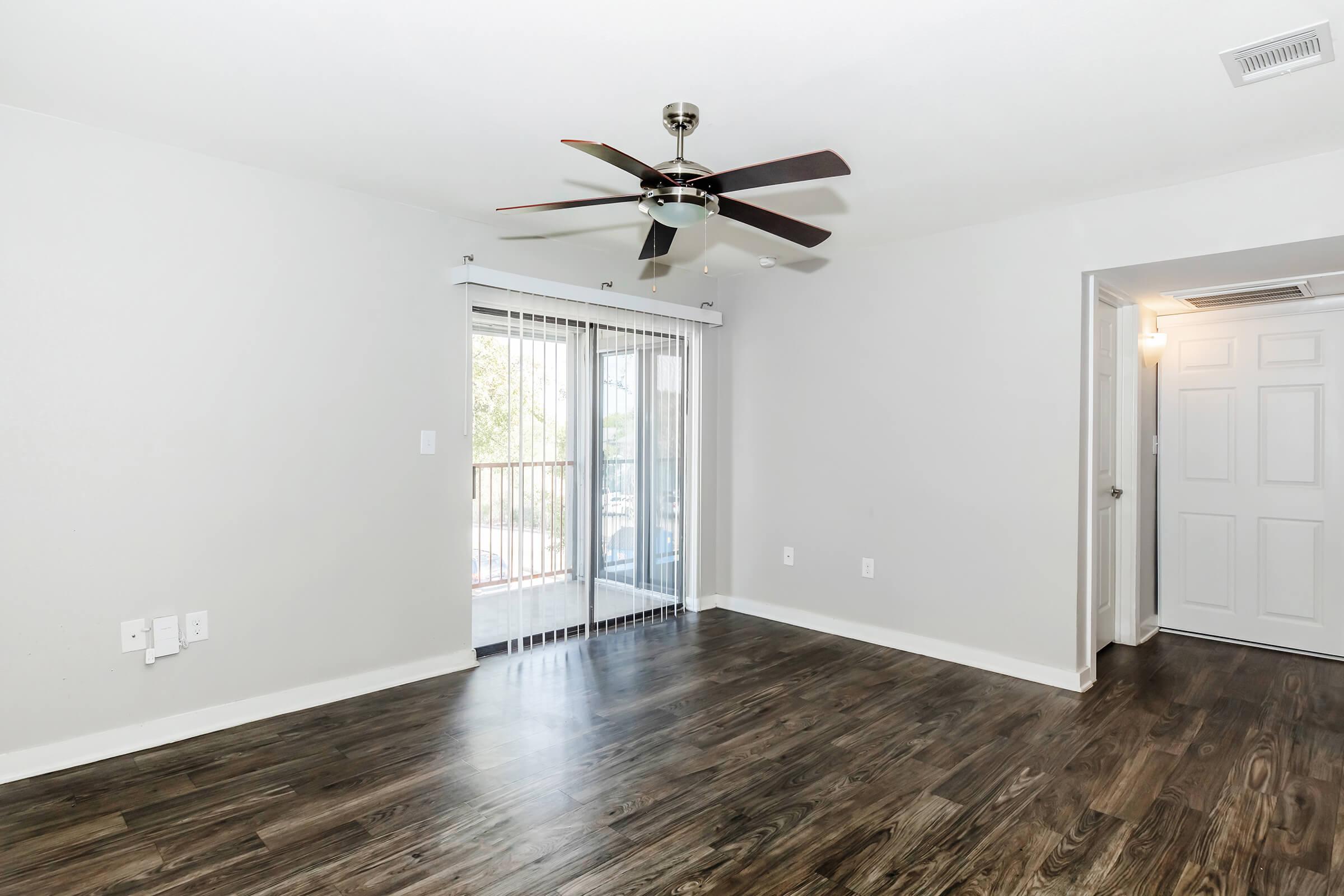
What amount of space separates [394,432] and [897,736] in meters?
2.70

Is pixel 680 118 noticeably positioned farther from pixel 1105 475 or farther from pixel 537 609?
pixel 1105 475

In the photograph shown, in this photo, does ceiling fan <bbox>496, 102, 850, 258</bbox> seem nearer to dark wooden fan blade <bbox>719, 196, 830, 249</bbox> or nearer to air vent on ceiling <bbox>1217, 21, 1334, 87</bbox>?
dark wooden fan blade <bbox>719, 196, 830, 249</bbox>

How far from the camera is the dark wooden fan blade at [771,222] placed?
8.58ft

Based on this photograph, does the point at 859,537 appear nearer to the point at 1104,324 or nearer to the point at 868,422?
the point at 868,422

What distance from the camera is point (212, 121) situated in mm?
2670

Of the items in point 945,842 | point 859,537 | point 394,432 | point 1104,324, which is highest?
point 1104,324

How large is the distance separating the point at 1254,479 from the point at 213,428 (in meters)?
5.49

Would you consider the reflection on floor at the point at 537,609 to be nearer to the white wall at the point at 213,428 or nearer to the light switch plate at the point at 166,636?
the white wall at the point at 213,428

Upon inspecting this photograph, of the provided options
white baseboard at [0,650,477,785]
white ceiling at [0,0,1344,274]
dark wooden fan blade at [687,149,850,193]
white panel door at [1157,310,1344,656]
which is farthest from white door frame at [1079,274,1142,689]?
white baseboard at [0,650,477,785]

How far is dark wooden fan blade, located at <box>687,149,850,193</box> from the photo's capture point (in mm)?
2166

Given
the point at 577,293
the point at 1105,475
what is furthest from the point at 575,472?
the point at 1105,475

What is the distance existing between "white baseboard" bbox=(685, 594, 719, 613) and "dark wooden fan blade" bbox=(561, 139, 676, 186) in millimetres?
3317

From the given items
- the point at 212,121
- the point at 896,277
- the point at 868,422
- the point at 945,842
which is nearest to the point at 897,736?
the point at 945,842

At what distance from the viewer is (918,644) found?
4.18 metres
